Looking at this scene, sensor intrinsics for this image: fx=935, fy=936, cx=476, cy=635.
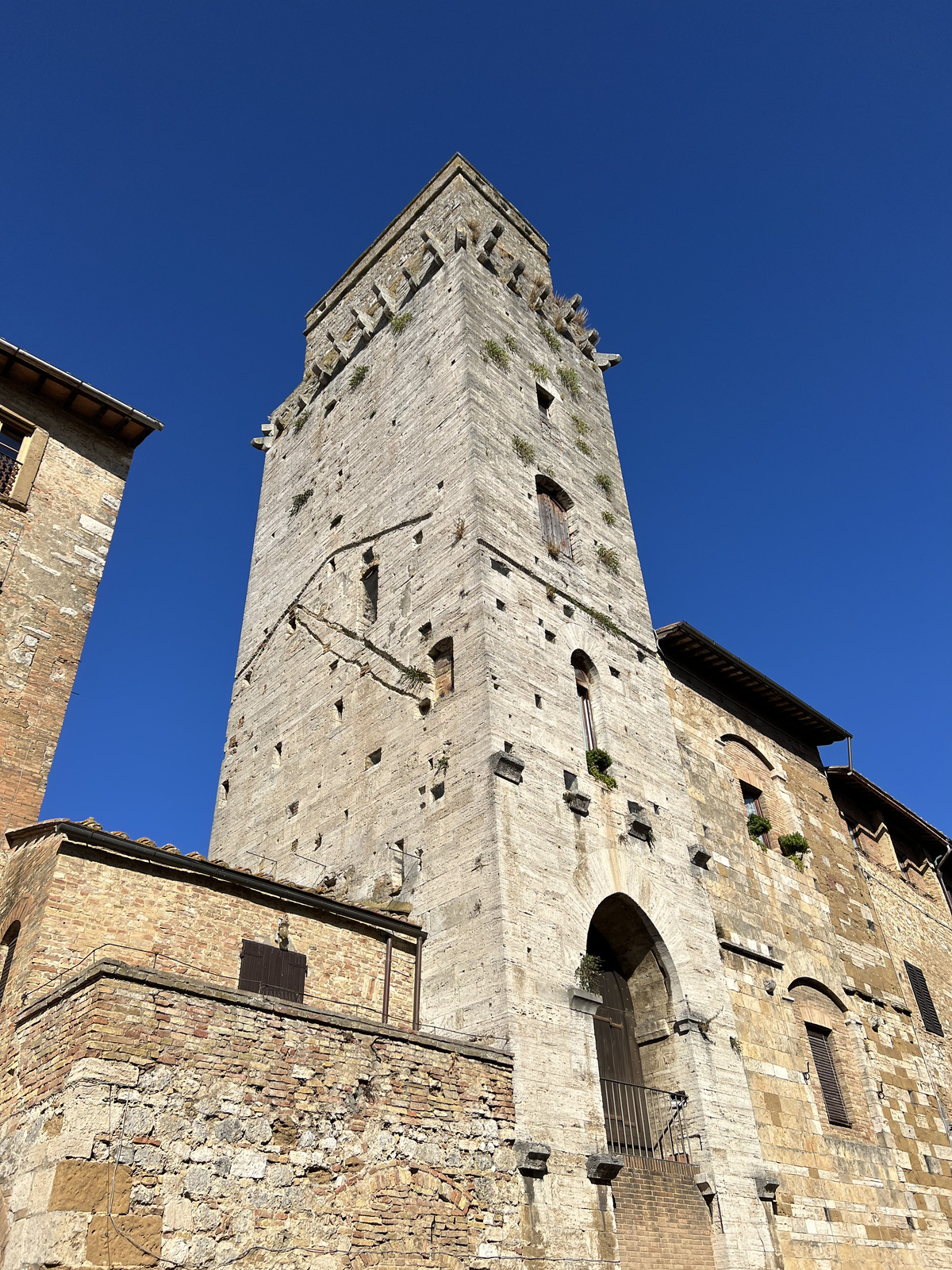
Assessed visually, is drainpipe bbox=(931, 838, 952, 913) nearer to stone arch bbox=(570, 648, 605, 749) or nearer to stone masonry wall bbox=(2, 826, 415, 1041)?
stone arch bbox=(570, 648, 605, 749)

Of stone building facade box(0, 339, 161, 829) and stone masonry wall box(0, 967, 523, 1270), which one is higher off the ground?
stone building facade box(0, 339, 161, 829)

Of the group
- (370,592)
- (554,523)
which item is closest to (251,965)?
(370,592)

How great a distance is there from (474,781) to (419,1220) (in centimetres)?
483

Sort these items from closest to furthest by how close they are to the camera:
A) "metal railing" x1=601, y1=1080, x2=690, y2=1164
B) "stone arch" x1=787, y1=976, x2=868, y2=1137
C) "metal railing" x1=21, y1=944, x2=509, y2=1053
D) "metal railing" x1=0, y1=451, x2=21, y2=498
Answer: "metal railing" x1=21, y1=944, x2=509, y2=1053 → "metal railing" x1=601, y1=1080, x2=690, y2=1164 → "metal railing" x1=0, y1=451, x2=21, y2=498 → "stone arch" x1=787, y1=976, x2=868, y2=1137

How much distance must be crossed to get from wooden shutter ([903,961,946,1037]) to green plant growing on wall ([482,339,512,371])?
1428cm

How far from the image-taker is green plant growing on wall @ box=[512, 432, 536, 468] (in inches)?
642

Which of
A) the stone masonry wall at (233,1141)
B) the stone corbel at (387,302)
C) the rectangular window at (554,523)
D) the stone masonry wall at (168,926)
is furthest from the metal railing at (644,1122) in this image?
the stone corbel at (387,302)

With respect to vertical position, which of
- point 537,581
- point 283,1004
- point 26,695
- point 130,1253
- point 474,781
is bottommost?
point 130,1253

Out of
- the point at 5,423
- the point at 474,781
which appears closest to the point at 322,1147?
the point at 474,781

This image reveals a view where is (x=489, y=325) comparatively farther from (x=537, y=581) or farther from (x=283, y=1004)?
(x=283, y=1004)

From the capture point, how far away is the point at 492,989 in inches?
405

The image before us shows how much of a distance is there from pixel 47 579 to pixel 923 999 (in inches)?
715

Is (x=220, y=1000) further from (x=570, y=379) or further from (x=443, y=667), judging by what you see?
(x=570, y=379)

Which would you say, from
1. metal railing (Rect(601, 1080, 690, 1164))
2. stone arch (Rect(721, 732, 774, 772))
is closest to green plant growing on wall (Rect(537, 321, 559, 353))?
stone arch (Rect(721, 732, 774, 772))
